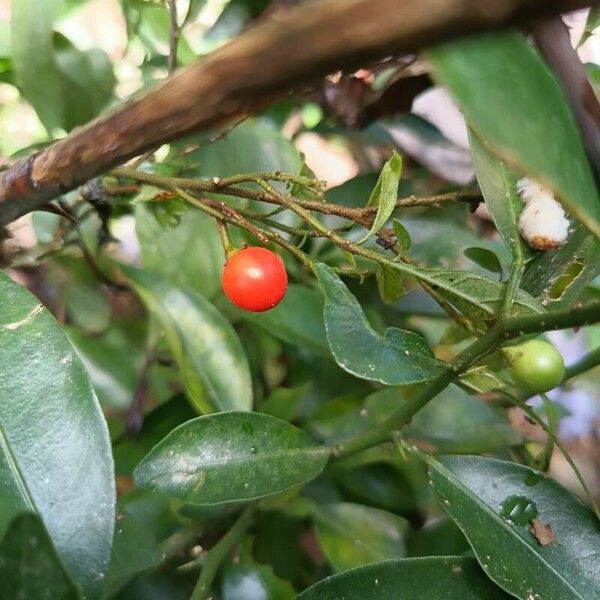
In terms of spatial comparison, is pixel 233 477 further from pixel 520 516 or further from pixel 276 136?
pixel 276 136

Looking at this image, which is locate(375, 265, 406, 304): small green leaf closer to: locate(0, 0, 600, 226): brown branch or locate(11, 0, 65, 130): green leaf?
locate(0, 0, 600, 226): brown branch

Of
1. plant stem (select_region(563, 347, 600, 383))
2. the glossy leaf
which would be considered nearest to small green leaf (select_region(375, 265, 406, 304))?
plant stem (select_region(563, 347, 600, 383))

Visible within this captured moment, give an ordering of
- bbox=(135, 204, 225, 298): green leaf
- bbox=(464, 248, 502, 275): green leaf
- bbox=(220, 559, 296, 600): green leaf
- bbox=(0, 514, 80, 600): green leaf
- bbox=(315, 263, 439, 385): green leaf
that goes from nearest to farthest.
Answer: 1. bbox=(0, 514, 80, 600): green leaf
2. bbox=(315, 263, 439, 385): green leaf
3. bbox=(464, 248, 502, 275): green leaf
4. bbox=(220, 559, 296, 600): green leaf
5. bbox=(135, 204, 225, 298): green leaf

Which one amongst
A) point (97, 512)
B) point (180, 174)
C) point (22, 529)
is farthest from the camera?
point (180, 174)

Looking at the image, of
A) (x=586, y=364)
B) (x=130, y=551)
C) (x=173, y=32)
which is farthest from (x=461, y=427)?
(x=173, y=32)

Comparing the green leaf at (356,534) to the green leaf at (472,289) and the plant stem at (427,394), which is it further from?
the green leaf at (472,289)

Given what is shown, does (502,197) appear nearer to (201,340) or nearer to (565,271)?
(565,271)

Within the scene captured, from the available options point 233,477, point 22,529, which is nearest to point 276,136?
point 233,477
